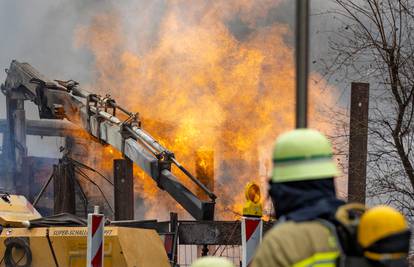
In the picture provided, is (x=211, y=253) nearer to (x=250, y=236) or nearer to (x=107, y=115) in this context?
(x=107, y=115)

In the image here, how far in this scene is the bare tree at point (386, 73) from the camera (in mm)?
11547

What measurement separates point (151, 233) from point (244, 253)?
2.81 meters

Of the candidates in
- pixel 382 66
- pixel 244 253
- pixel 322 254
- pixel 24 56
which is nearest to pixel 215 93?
pixel 24 56

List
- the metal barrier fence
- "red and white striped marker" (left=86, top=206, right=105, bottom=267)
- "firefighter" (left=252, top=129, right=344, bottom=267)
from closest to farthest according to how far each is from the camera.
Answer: "firefighter" (left=252, top=129, right=344, bottom=267) < "red and white striped marker" (left=86, top=206, right=105, bottom=267) < the metal barrier fence

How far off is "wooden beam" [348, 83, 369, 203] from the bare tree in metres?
0.13

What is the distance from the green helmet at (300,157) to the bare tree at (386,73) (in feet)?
26.2

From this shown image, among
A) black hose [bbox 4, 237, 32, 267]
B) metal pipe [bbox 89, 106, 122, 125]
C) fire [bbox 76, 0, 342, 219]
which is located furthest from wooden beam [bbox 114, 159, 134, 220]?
black hose [bbox 4, 237, 32, 267]

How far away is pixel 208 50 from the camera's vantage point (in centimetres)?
2631

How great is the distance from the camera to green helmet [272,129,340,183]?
3572 millimetres

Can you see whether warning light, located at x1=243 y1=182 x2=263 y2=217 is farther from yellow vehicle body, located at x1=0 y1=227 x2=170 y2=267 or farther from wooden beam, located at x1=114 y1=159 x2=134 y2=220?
wooden beam, located at x1=114 y1=159 x2=134 y2=220

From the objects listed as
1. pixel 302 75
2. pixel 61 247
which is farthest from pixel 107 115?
pixel 302 75

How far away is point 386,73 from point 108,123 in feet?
26.7

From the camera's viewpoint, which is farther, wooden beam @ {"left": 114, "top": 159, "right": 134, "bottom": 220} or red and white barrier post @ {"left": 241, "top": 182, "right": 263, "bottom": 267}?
wooden beam @ {"left": 114, "top": 159, "right": 134, "bottom": 220}

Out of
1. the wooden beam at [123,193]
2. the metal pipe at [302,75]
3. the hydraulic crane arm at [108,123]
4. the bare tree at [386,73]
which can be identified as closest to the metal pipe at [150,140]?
the hydraulic crane arm at [108,123]
